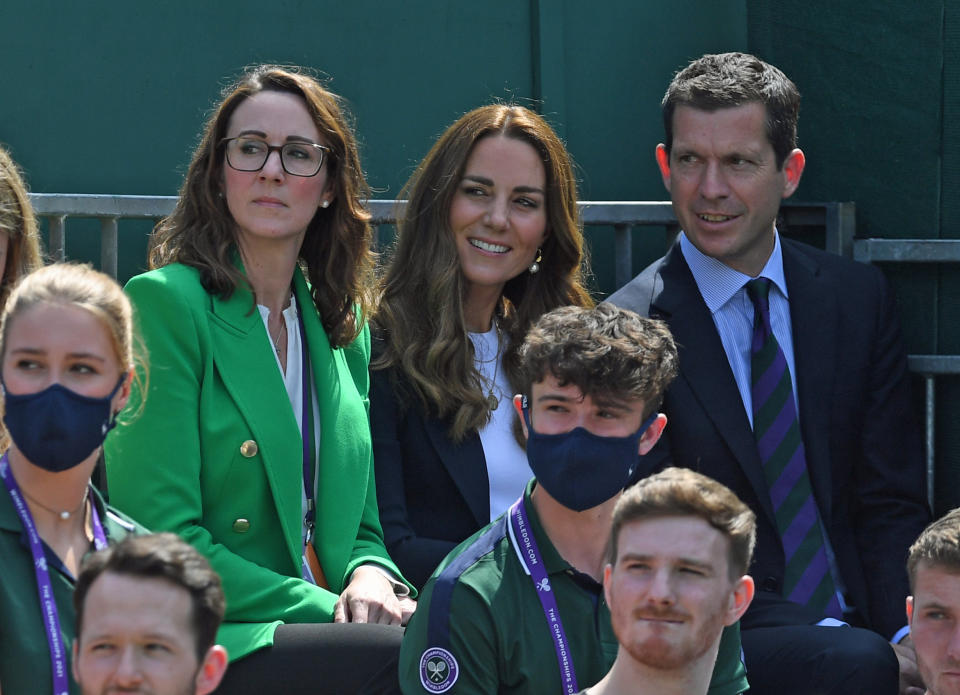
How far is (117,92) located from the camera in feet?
15.4

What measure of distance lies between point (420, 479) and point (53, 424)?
1328 millimetres

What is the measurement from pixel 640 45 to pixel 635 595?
3.27m

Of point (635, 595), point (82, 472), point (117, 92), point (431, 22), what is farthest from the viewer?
point (431, 22)

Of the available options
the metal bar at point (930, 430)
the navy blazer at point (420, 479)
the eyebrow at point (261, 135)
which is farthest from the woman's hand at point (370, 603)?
the metal bar at point (930, 430)

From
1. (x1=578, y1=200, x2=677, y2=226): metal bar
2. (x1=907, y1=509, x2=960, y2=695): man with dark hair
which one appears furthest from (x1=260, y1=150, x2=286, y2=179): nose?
(x1=907, y1=509, x2=960, y2=695): man with dark hair

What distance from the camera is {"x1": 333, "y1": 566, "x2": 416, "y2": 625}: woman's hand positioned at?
3.37 m

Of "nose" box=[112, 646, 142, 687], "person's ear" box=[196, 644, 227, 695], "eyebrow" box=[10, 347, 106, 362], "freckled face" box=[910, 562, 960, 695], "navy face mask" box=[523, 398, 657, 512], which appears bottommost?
"freckled face" box=[910, 562, 960, 695]

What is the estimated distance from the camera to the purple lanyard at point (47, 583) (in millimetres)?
2631

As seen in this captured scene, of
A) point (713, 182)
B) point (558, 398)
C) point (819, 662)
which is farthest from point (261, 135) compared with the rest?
point (819, 662)

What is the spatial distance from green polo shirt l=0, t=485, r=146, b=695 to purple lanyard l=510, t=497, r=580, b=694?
2.99 feet

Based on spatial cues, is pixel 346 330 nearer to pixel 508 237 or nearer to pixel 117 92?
pixel 508 237

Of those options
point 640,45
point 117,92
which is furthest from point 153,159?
point 640,45

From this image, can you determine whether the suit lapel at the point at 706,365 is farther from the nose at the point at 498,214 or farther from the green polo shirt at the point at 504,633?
the green polo shirt at the point at 504,633

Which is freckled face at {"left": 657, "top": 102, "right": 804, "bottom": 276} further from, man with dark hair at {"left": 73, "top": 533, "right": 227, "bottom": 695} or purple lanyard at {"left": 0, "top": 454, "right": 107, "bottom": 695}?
man with dark hair at {"left": 73, "top": 533, "right": 227, "bottom": 695}
